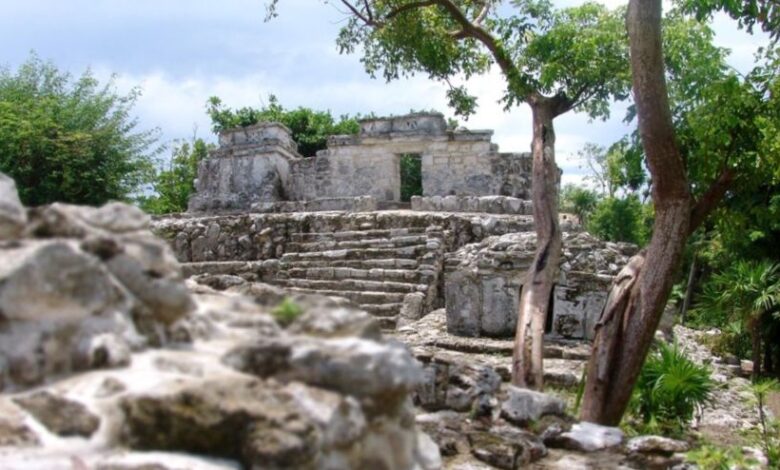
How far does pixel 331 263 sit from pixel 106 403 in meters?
8.41

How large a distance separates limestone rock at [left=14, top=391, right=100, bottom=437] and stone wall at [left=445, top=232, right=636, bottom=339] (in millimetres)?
6184

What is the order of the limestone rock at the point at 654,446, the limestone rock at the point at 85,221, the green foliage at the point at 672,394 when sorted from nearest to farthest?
the limestone rock at the point at 85,221 → the limestone rock at the point at 654,446 → the green foliage at the point at 672,394

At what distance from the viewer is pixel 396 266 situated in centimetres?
948

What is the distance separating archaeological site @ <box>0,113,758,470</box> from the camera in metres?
1.40

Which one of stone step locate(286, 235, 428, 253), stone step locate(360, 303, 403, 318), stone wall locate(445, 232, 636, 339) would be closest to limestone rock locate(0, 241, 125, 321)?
stone wall locate(445, 232, 636, 339)

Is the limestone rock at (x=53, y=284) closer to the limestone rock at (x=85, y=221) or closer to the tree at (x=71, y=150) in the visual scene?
the limestone rock at (x=85, y=221)

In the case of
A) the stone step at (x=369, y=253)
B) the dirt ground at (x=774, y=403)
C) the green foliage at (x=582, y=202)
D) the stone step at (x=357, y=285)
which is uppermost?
the green foliage at (x=582, y=202)

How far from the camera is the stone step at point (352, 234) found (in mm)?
10414

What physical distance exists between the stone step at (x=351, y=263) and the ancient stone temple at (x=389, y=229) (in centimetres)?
2

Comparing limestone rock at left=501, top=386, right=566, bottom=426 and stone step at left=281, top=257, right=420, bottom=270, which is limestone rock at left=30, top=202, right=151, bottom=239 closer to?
limestone rock at left=501, top=386, right=566, bottom=426

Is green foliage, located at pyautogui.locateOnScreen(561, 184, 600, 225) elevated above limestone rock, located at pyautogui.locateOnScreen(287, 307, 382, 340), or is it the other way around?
green foliage, located at pyautogui.locateOnScreen(561, 184, 600, 225)

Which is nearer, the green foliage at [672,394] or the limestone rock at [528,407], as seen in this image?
the limestone rock at [528,407]

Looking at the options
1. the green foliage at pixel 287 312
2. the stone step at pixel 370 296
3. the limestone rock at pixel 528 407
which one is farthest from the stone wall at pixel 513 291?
the green foliage at pixel 287 312

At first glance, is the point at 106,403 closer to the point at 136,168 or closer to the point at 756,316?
the point at 756,316
